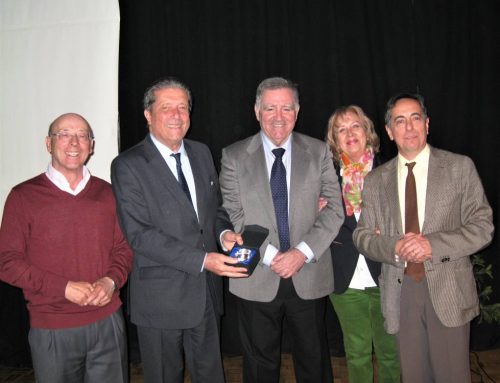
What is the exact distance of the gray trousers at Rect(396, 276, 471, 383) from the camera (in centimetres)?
192

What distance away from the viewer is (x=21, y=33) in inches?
135

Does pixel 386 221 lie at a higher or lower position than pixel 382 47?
lower

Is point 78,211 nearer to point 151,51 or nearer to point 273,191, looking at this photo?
point 273,191

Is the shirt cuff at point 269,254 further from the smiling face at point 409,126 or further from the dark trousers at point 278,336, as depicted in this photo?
the smiling face at point 409,126

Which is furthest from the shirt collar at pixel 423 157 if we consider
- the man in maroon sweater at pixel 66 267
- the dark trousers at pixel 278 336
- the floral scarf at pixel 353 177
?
the man in maroon sweater at pixel 66 267

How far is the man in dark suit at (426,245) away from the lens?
1900 millimetres

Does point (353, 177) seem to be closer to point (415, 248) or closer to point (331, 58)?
point (415, 248)

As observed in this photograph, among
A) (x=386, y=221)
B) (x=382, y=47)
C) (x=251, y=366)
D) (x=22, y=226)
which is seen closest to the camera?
(x=22, y=226)

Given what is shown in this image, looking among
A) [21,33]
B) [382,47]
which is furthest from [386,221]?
[21,33]

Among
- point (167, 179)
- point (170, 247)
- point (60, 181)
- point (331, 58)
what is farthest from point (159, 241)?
point (331, 58)

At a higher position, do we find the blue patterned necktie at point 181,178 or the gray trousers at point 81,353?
the blue patterned necktie at point 181,178

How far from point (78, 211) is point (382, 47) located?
2645mm

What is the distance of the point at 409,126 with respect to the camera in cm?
207

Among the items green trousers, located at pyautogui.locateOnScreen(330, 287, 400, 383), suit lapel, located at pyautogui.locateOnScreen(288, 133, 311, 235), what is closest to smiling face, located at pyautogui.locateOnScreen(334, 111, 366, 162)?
suit lapel, located at pyautogui.locateOnScreen(288, 133, 311, 235)
